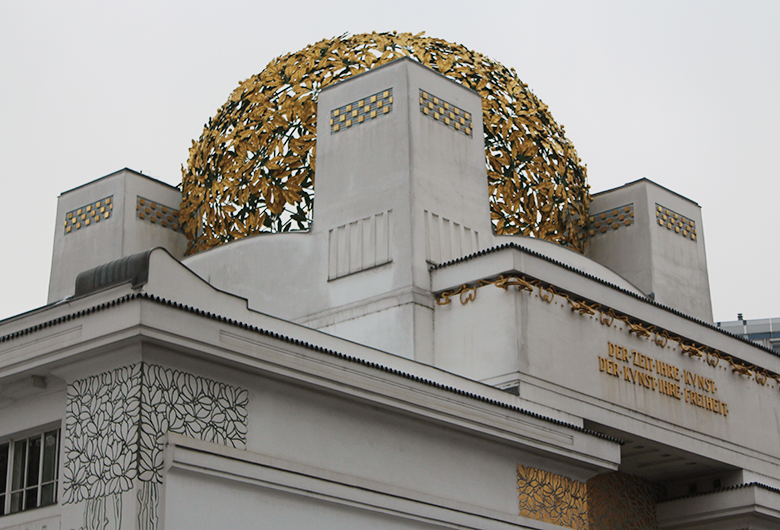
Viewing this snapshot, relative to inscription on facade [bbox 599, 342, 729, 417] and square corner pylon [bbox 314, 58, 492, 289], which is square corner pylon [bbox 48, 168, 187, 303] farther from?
inscription on facade [bbox 599, 342, 729, 417]

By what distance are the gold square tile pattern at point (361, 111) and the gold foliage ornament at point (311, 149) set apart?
0.44m

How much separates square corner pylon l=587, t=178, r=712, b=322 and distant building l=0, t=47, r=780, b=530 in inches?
1.2

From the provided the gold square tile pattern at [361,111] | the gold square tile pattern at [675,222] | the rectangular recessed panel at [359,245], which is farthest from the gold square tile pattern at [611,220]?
the rectangular recessed panel at [359,245]

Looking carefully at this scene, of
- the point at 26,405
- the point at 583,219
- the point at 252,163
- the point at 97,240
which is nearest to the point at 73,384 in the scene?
the point at 26,405

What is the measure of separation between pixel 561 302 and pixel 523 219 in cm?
203

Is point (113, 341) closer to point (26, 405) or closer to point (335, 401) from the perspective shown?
point (26, 405)

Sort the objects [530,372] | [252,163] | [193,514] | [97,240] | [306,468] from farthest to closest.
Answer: [97,240]
[252,163]
[530,372]
[306,468]
[193,514]

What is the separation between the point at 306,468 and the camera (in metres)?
8.75

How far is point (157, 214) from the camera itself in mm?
14492

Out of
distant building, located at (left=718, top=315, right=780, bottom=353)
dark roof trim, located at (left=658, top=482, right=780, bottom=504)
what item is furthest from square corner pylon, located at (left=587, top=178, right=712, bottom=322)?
distant building, located at (left=718, top=315, right=780, bottom=353)

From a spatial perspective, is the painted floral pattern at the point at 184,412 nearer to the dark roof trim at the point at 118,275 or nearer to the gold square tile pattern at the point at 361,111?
Result: the dark roof trim at the point at 118,275

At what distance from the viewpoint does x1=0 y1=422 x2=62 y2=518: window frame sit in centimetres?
855

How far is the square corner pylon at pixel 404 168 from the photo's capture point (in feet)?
39.2

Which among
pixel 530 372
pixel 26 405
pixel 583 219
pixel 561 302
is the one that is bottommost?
pixel 26 405
